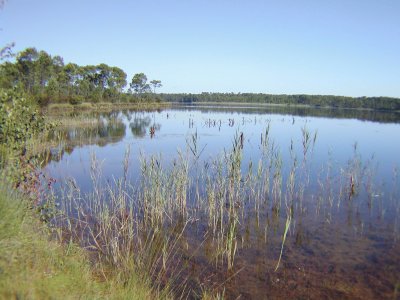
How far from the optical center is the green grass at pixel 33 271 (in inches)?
125

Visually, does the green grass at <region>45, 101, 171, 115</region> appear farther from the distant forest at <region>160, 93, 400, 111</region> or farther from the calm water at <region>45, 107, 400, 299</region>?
the distant forest at <region>160, 93, 400, 111</region>

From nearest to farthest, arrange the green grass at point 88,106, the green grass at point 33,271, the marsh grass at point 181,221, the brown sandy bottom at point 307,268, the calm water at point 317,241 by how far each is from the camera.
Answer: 1. the green grass at point 33,271
2. the brown sandy bottom at point 307,268
3. the calm water at point 317,241
4. the marsh grass at point 181,221
5. the green grass at point 88,106

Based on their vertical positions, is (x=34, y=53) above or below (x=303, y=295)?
above

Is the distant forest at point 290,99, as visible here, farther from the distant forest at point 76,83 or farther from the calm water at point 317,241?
the calm water at point 317,241

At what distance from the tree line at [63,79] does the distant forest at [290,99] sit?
53.9m

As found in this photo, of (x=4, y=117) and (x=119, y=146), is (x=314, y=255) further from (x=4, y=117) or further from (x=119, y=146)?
(x=119, y=146)

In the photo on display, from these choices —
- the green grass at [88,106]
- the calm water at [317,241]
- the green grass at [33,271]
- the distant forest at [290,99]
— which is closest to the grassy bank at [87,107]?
the green grass at [88,106]

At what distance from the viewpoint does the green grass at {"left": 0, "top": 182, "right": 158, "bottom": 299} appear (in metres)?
3.18

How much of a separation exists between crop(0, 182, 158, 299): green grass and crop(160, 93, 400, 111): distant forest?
10017 centimetres

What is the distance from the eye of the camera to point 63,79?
5225 centimetres

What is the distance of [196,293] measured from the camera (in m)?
5.43

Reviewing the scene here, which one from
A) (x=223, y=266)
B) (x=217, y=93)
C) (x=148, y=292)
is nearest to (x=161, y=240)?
(x=223, y=266)

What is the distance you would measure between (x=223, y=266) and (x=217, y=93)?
5791 inches

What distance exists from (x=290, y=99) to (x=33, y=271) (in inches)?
5431
